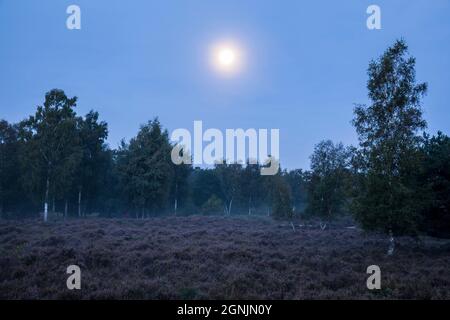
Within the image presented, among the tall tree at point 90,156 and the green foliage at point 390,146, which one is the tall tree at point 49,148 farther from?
the green foliage at point 390,146

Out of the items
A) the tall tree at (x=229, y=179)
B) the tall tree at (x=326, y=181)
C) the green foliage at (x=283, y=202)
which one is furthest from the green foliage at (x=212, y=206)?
the tall tree at (x=326, y=181)

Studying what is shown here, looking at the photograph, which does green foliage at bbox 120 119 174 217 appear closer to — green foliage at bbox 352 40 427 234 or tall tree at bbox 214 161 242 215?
tall tree at bbox 214 161 242 215

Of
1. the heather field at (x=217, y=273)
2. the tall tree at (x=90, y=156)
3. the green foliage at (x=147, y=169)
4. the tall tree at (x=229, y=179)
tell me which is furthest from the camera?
the tall tree at (x=229, y=179)

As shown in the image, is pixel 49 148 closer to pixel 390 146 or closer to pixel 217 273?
pixel 217 273

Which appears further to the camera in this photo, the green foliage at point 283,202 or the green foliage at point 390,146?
the green foliage at point 283,202

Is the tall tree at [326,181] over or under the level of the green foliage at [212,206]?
over

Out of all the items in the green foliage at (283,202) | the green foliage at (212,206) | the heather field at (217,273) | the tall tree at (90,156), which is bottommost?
the green foliage at (212,206)

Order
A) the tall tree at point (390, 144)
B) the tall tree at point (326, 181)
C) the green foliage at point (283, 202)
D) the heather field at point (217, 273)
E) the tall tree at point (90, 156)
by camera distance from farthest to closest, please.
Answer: the tall tree at point (90, 156) → the green foliage at point (283, 202) → the tall tree at point (326, 181) → the tall tree at point (390, 144) → the heather field at point (217, 273)

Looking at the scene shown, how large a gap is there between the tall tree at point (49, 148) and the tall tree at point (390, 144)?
33527 millimetres

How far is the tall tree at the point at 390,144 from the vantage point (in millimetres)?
16594

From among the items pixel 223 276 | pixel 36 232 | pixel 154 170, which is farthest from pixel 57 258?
pixel 154 170

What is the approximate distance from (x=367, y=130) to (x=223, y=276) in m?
12.6
